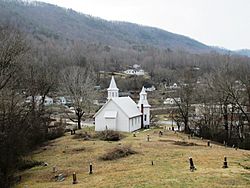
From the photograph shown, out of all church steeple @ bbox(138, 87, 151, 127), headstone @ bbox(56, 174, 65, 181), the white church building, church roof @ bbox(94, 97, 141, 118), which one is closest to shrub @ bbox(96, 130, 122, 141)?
the white church building

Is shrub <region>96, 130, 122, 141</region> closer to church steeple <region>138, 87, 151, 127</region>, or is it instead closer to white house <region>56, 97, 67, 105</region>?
church steeple <region>138, 87, 151, 127</region>

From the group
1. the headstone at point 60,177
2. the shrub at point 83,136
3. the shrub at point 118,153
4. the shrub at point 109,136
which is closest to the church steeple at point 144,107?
the shrub at point 109,136

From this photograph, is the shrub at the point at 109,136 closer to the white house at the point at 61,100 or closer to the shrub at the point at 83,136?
the shrub at the point at 83,136

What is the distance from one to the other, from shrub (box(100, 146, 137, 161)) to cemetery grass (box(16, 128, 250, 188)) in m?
0.69

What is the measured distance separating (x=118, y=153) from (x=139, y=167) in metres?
6.70

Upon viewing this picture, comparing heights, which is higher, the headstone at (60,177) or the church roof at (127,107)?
the church roof at (127,107)

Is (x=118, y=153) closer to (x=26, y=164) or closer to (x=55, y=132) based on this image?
(x=26, y=164)

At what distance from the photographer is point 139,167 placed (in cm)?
2761

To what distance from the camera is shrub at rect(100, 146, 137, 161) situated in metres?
33.4

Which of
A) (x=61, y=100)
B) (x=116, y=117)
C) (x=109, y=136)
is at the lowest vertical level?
(x=109, y=136)

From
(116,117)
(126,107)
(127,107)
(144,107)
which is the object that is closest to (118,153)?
(116,117)

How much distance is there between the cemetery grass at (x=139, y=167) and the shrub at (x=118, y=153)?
27.1 inches

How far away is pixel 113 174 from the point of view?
25.8 metres

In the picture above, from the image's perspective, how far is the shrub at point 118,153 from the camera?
33.4 metres
